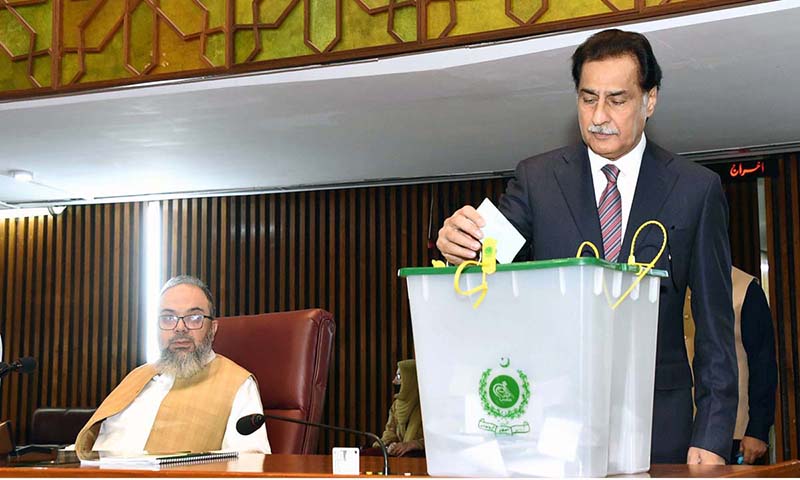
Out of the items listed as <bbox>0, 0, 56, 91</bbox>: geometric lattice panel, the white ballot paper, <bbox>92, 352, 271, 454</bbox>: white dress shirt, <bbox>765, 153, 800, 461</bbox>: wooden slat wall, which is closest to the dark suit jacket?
the white ballot paper

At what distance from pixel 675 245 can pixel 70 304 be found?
8.17 m

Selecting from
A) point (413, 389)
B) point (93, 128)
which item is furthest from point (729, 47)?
point (93, 128)

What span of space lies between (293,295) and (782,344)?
3.82m

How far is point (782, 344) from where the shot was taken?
7469mm

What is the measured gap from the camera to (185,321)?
3.98 metres

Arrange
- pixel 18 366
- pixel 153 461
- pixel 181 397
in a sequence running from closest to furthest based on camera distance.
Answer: pixel 153 461, pixel 18 366, pixel 181 397

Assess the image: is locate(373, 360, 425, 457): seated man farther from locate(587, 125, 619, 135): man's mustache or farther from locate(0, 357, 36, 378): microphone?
locate(587, 125, 619, 135): man's mustache

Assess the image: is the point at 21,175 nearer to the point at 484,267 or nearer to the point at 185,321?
the point at 185,321

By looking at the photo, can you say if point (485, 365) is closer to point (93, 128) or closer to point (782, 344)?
point (93, 128)

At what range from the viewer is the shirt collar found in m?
2.04

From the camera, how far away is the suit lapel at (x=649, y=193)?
1.98 metres

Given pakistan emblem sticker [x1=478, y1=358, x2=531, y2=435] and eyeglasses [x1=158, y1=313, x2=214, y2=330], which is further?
eyeglasses [x1=158, y1=313, x2=214, y2=330]

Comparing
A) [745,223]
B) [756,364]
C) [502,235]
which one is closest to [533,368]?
[502,235]

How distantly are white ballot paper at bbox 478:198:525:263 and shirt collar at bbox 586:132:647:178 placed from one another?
1.78ft
